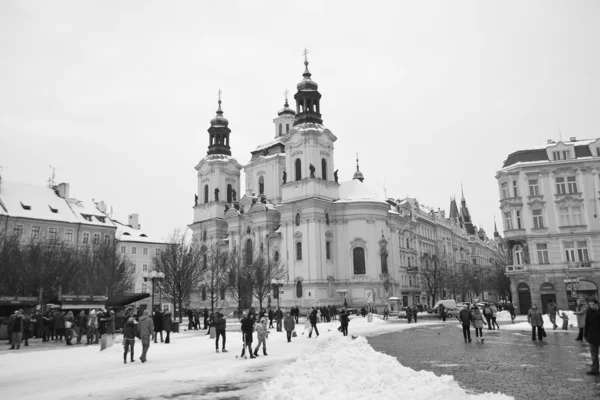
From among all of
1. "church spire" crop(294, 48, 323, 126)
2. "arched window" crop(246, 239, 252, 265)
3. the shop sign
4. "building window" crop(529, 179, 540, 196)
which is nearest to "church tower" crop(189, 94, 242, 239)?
"arched window" crop(246, 239, 252, 265)

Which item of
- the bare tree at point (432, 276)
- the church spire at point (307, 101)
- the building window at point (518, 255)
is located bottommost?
the bare tree at point (432, 276)

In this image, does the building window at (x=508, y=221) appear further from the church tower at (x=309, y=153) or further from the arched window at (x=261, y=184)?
the arched window at (x=261, y=184)

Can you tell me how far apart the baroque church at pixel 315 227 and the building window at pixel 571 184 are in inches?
921

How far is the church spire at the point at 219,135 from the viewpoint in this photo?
254 feet

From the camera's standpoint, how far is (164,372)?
1455cm

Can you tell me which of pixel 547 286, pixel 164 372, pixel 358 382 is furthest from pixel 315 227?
pixel 358 382

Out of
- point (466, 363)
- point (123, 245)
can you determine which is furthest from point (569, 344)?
point (123, 245)

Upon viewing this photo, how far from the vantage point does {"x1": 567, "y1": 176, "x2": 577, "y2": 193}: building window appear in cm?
4512

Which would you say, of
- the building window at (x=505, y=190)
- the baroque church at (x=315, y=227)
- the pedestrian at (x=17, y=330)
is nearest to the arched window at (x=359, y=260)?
the baroque church at (x=315, y=227)

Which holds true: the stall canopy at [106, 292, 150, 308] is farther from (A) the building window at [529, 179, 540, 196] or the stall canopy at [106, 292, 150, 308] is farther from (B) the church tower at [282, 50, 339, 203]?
(A) the building window at [529, 179, 540, 196]

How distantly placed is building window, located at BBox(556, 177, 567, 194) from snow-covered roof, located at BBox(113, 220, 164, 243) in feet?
183

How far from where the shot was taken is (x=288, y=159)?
212 ft

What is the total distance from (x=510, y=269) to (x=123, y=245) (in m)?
53.0

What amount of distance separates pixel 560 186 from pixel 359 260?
25.1m
